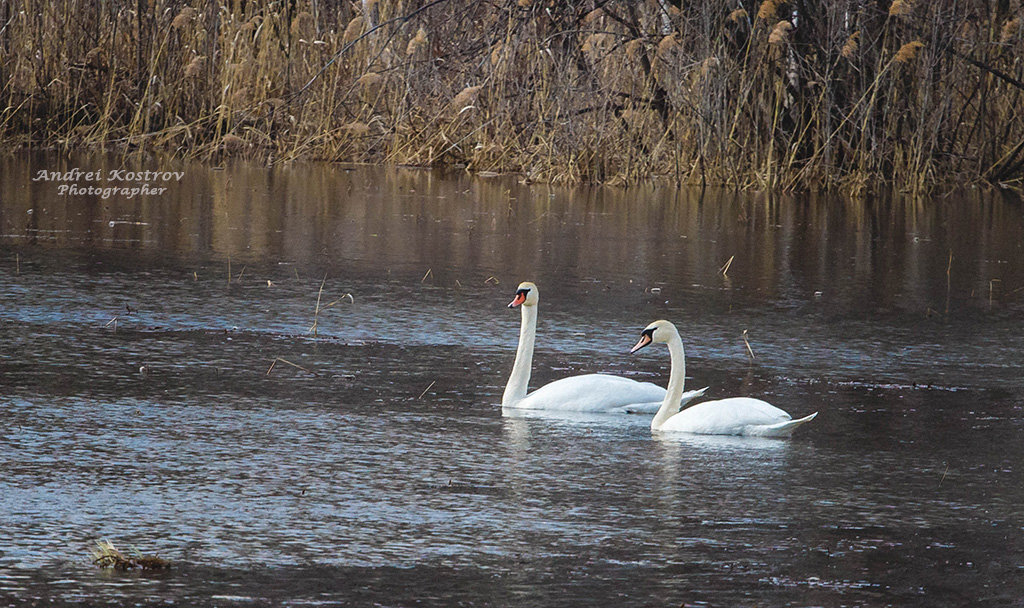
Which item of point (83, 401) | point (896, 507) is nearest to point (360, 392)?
point (83, 401)

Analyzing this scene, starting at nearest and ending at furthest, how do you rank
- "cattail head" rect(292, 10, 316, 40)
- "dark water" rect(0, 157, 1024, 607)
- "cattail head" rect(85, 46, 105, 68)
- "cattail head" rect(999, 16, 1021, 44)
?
"dark water" rect(0, 157, 1024, 607) < "cattail head" rect(999, 16, 1021, 44) < "cattail head" rect(292, 10, 316, 40) < "cattail head" rect(85, 46, 105, 68)

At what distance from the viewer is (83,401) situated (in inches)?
279

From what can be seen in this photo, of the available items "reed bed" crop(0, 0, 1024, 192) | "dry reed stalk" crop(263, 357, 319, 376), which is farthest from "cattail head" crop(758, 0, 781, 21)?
"dry reed stalk" crop(263, 357, 319, 376)

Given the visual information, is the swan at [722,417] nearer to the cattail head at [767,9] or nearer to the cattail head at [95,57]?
the cattail head at [767,9]

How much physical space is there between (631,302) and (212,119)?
1240 cm

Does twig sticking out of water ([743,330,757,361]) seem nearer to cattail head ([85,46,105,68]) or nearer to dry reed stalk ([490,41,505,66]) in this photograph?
dry reed stalk ([490,41,505,66])

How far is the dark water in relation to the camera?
4820mm

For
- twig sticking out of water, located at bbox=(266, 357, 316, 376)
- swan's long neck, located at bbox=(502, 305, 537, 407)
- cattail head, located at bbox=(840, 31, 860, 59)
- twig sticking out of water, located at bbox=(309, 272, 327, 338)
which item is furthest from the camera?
cattail head, located at bbox=(840, 31, 860, 59)

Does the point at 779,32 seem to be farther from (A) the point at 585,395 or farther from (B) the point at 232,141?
(A) the point at 585,395

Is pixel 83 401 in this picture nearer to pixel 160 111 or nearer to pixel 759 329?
pixel 759 329

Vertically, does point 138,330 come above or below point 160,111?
below

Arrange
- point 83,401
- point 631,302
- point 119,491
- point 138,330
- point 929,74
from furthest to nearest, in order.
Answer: point 929,74 → point 631,302 → point 138,330 → point 83,401 → point 119,491

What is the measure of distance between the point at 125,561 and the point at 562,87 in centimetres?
1446

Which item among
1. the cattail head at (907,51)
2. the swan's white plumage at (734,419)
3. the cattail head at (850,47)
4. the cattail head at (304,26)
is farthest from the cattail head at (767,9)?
the swan's white plumage at (734,419)
